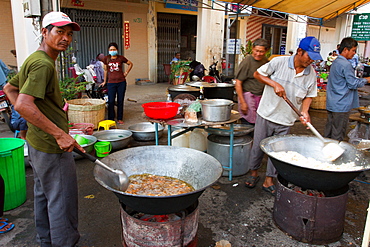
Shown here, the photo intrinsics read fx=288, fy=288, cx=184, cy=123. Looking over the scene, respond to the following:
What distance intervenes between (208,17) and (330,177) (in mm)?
9547

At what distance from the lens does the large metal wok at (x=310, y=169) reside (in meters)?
2.58

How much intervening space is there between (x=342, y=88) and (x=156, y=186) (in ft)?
12.0

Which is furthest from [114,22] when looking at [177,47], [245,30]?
[245,30]

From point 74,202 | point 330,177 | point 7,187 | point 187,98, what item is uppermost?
point 187,98

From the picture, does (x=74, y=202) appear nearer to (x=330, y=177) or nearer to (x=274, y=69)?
(x=330, y=177)

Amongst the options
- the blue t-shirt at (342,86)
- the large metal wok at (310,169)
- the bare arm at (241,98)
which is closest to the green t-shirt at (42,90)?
the large metal wok at (310,169)

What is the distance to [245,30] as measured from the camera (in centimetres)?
1595

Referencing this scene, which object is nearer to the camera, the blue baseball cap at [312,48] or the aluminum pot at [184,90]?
the blue baseball cap at [312,48]

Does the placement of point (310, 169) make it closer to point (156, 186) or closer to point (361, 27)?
point (156, 186)

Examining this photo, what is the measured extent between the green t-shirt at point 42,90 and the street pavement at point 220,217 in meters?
1.24

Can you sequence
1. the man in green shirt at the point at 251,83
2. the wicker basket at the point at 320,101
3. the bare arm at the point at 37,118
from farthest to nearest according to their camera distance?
1. the wicker basket at the point at 320,101
2. the man in green shirt at the point at 251,83
3. the bare arm at the point at 37,118

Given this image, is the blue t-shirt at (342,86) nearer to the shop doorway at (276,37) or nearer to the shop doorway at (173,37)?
the shop doorway at (173,37)

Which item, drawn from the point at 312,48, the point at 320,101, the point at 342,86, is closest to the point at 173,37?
the point at 320,101

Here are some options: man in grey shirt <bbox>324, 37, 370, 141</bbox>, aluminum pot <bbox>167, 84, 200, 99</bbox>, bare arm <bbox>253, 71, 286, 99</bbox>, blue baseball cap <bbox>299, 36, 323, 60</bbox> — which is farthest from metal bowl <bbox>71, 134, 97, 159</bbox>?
man in grey shirt <bbox>324, 37, 370, 141</bbox>
